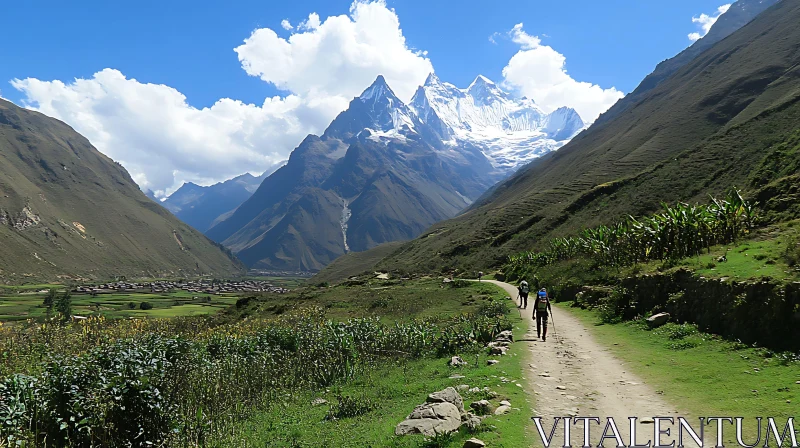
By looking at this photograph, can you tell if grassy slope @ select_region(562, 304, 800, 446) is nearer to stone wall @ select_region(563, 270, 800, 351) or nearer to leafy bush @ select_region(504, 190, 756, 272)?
stone wall @ select_region(563, 270, 800, 351)

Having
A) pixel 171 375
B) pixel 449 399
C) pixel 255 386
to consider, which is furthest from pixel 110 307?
pixel 449 399

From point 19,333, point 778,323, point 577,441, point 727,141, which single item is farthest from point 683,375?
point 727,141

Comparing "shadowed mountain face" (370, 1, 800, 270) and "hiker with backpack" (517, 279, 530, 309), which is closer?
"hiker with backpack" (517, 279, 530, 309)

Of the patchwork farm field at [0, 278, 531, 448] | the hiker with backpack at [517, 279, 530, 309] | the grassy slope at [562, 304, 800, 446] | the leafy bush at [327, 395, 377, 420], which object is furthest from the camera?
the hiker with backpack at [517, 279, 530, 309]

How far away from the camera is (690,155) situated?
8775cm

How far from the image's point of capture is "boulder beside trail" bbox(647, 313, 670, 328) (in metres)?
A: 17.8

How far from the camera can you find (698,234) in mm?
25547

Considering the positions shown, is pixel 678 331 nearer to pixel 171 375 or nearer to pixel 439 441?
pixel 439 441

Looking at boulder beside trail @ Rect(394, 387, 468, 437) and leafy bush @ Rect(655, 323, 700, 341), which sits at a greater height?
leafy bush @ Rect(655, 323, 700, 341)

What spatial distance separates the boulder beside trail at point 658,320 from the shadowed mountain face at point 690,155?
26.5 metres

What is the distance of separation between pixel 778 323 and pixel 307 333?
17.6 meters

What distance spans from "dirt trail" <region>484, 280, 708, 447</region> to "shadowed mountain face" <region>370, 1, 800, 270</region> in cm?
3186

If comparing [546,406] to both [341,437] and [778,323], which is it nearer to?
[341,437]

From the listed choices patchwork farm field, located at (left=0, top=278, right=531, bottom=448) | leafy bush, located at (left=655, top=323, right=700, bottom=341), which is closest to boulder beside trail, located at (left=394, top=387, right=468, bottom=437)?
patchwork farm field, located at (left=0, top=278, right=531, bottom=448)
